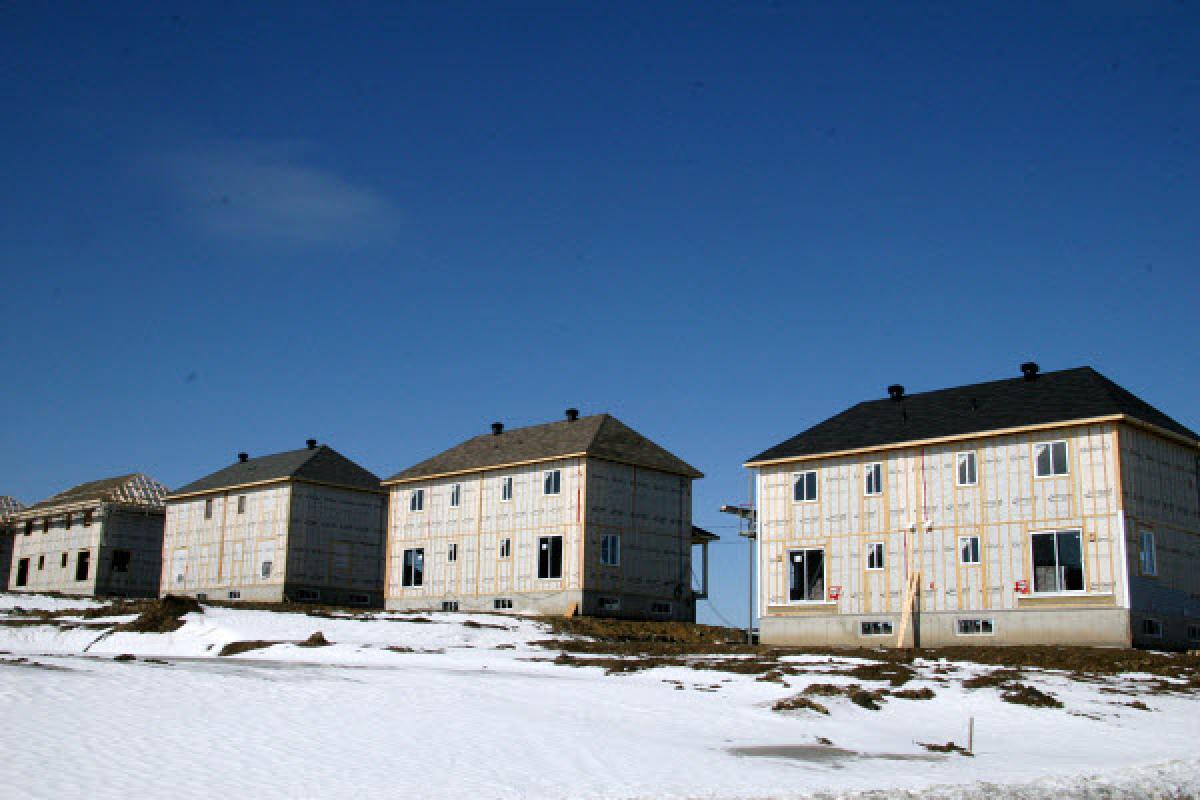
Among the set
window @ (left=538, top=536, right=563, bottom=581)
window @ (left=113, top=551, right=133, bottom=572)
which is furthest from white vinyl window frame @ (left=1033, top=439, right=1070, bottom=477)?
window @ (left=113, top=551, right=133, bottom=572)

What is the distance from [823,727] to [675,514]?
31.9 meters

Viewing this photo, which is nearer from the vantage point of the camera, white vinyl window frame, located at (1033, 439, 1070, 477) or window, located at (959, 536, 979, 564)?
white vinyl window frame, located at (1033, 439, 1070, 477)

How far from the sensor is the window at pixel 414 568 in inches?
2141

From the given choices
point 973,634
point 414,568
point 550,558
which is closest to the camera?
point 973,634

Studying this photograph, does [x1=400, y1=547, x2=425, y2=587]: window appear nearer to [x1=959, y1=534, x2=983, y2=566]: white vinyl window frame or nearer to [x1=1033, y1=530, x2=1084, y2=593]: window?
[x1=959, y1=534, x2=983, y2=566]: white vinyl window frame

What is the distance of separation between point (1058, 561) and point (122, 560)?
55689 mm

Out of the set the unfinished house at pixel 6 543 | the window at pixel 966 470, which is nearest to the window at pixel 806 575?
the window at pixel 966 470

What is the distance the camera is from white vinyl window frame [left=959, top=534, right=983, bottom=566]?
1453 inches

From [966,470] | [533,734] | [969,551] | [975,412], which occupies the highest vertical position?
[975,412]

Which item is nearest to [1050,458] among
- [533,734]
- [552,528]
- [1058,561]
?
[1058,561]

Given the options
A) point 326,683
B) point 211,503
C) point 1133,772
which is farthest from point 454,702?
point 211,503

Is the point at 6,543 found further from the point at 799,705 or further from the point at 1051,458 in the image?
the point at 799,705

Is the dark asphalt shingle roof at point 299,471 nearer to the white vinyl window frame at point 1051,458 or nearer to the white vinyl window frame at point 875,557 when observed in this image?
the white vinyl window frame at point 875,557

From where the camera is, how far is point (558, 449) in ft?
165
